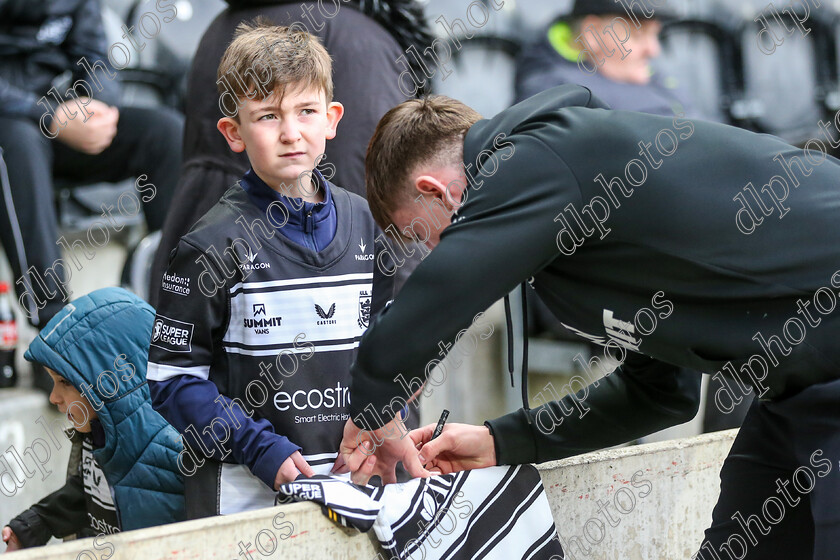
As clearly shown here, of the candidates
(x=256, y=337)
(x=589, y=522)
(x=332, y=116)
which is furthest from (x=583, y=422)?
(x=332, y=116)

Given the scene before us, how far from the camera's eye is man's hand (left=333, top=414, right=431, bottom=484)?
1523mm

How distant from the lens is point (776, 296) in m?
1.28

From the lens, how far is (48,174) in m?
2.89

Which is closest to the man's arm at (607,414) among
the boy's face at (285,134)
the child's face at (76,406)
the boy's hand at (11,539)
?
the boy's face at (285,134)

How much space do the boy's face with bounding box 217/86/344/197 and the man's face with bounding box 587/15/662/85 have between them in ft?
7.07

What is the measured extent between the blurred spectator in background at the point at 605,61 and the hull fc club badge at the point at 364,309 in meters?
1.85

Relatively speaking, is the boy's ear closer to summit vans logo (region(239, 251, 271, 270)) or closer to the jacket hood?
summit vans logo (region(239, 251, 271, 270))

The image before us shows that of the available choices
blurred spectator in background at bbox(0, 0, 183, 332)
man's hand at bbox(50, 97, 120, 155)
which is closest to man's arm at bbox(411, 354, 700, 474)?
blurred spectator in background at bbox(0, 0, 183, 332)

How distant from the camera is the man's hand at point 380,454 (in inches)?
60.0

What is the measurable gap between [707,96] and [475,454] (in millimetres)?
4282

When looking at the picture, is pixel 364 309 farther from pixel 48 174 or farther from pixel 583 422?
pixel 48 174

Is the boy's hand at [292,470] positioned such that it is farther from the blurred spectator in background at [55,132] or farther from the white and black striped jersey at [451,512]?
the blurred spectator in background at [55,132]

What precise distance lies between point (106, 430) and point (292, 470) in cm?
53

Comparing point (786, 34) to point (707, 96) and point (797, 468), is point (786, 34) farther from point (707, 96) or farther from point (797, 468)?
point (797, 468)
